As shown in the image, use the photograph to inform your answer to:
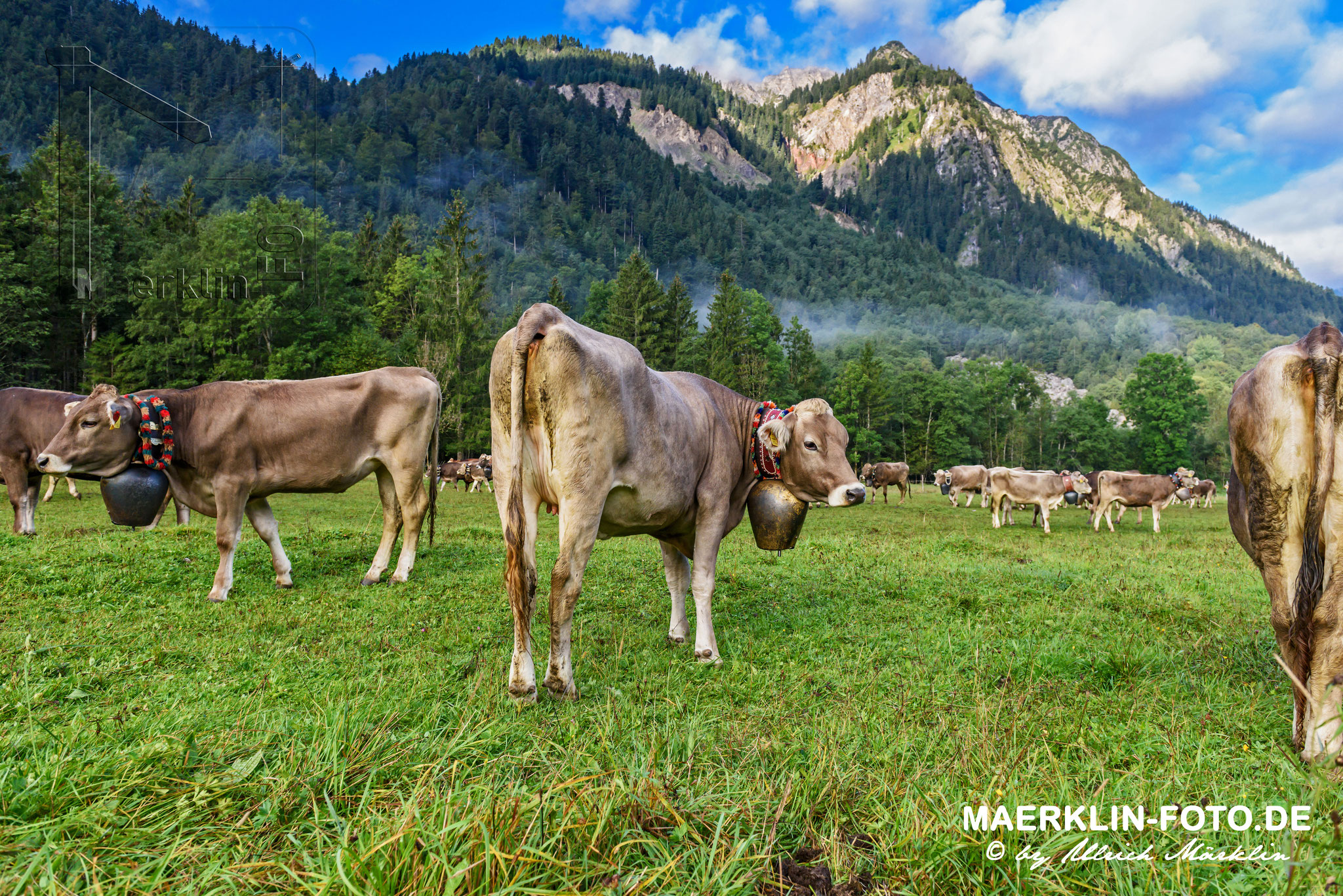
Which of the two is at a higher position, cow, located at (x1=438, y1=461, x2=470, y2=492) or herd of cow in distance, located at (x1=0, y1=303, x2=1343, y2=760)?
herd of cow in distance, located at (x1=0, y1=303, x2=1343, y2=760)

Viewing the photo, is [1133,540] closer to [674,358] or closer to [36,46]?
[674,358]

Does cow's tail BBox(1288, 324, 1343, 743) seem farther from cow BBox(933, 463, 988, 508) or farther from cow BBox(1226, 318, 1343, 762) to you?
cow BBox(933, 463, 988, 508)

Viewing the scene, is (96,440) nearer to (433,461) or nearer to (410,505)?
(410,505)

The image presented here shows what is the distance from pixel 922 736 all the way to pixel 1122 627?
448 centimetres

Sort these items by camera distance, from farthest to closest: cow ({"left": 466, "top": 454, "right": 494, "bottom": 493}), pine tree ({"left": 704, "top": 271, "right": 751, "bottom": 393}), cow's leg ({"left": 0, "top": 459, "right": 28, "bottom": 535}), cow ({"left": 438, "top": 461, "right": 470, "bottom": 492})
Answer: pine tree ({"left": 704, "top": 271, "right": 751, "bottom": 393}), cow ({"left": 438, "top": 461, "right": 470, "bottom": 492}), cow ({"left": 466, "top": 454, "right": 494, "bottom": 493}), cow's leg ({"left": 0, "top": 459, "right": 28, "bottom": 535})

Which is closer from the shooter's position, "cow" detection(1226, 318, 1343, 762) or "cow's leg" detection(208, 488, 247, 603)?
"cow" detection(1226, 318, 1343, 762)

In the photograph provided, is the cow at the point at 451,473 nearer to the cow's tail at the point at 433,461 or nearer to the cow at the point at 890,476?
the cow at the point at 890,476

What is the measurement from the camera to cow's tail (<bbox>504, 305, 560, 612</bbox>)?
4344 mm

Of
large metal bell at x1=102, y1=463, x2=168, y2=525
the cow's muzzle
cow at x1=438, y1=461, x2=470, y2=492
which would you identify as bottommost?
cow at x1=438, y1=461, x2=470, y2=492

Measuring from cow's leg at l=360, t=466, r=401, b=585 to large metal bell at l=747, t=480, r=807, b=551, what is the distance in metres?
4.98

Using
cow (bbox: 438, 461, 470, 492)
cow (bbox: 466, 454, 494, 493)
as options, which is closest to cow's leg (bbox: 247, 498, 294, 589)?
cow (bbox: 466, 454, 494, 493)

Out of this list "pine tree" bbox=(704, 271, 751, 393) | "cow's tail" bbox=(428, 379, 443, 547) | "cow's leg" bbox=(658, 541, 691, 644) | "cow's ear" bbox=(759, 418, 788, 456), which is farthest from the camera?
"pine tree" bbox=(704, 271, 751, 393)

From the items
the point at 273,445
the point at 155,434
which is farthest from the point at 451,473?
the point at 155,434

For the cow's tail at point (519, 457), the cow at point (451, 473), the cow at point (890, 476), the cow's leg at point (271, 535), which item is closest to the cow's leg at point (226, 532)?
the cow's leg at point (271, 535)
